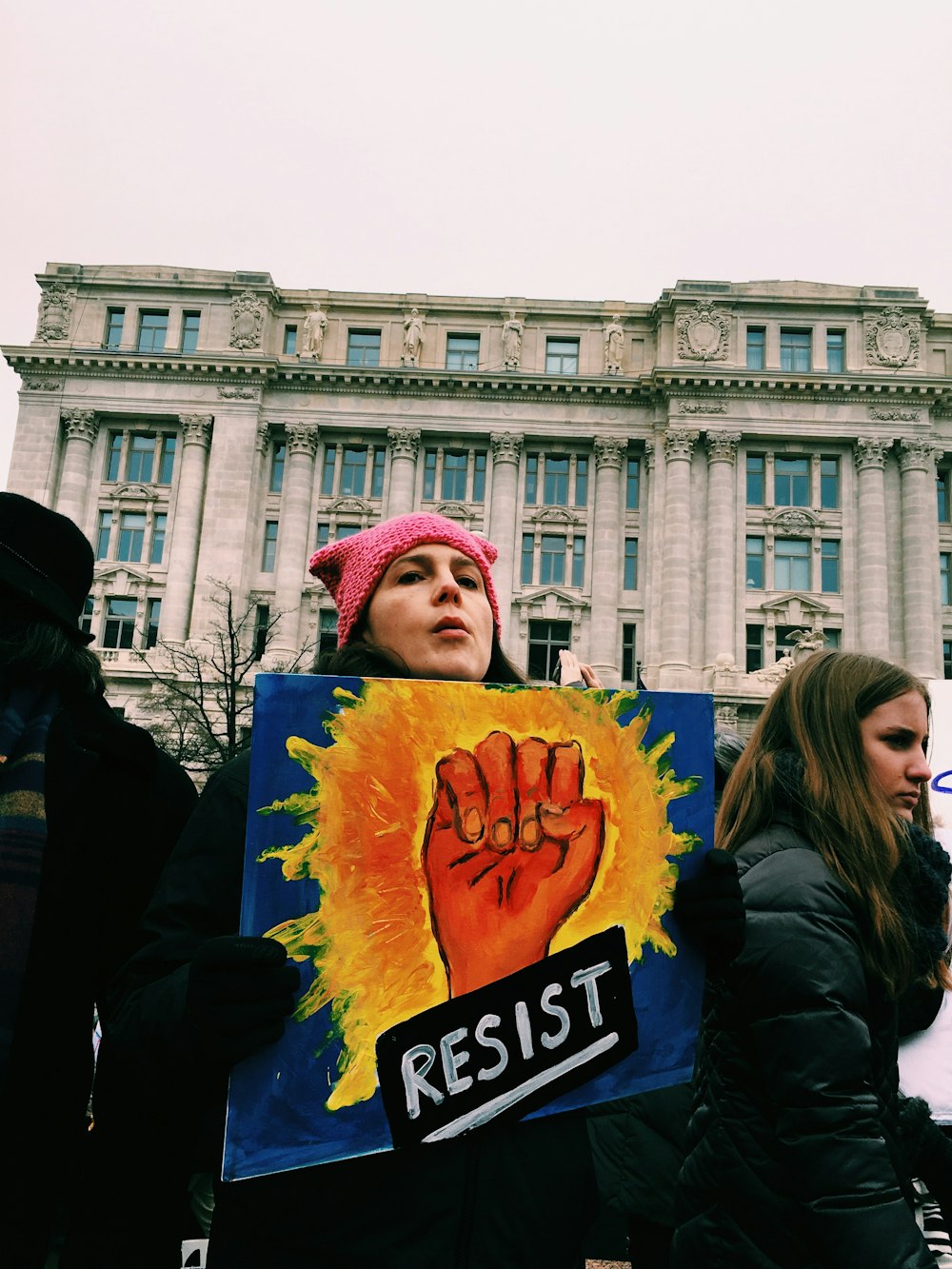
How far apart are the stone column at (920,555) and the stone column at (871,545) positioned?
32.9 inches

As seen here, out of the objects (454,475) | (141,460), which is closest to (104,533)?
(141,460)

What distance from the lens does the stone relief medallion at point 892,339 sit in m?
38.8

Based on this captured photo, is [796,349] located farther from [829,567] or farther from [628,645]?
[628,645]

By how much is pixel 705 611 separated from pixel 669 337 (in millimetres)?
11846

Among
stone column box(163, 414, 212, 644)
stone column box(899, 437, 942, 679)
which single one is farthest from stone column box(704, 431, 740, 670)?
stone column box(163, 414, 212, 644)

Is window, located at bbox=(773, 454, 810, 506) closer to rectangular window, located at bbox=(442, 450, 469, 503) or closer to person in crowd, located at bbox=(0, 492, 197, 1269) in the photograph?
rectangular window, located at bbox=(442, 450, 469, 503)

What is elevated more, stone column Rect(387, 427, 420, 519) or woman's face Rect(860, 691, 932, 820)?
Answer: stone column Rect(387, 427, 420, 519)

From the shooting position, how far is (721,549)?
37.7 metres

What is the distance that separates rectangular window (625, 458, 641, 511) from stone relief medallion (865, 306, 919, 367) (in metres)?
10.2

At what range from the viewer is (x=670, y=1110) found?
3.63 metres

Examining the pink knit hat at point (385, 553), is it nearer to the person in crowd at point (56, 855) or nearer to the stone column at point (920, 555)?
the person in crowd at point (56, 855)

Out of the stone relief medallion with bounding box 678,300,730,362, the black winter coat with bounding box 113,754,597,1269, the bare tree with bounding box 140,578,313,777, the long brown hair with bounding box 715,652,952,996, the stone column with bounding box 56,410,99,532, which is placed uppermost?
the stone relief medallion with bounding box 678,300,730,362

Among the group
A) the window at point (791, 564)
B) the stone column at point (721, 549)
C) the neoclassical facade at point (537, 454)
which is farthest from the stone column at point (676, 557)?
the window at point (791, 564)

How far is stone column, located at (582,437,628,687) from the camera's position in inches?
1511
